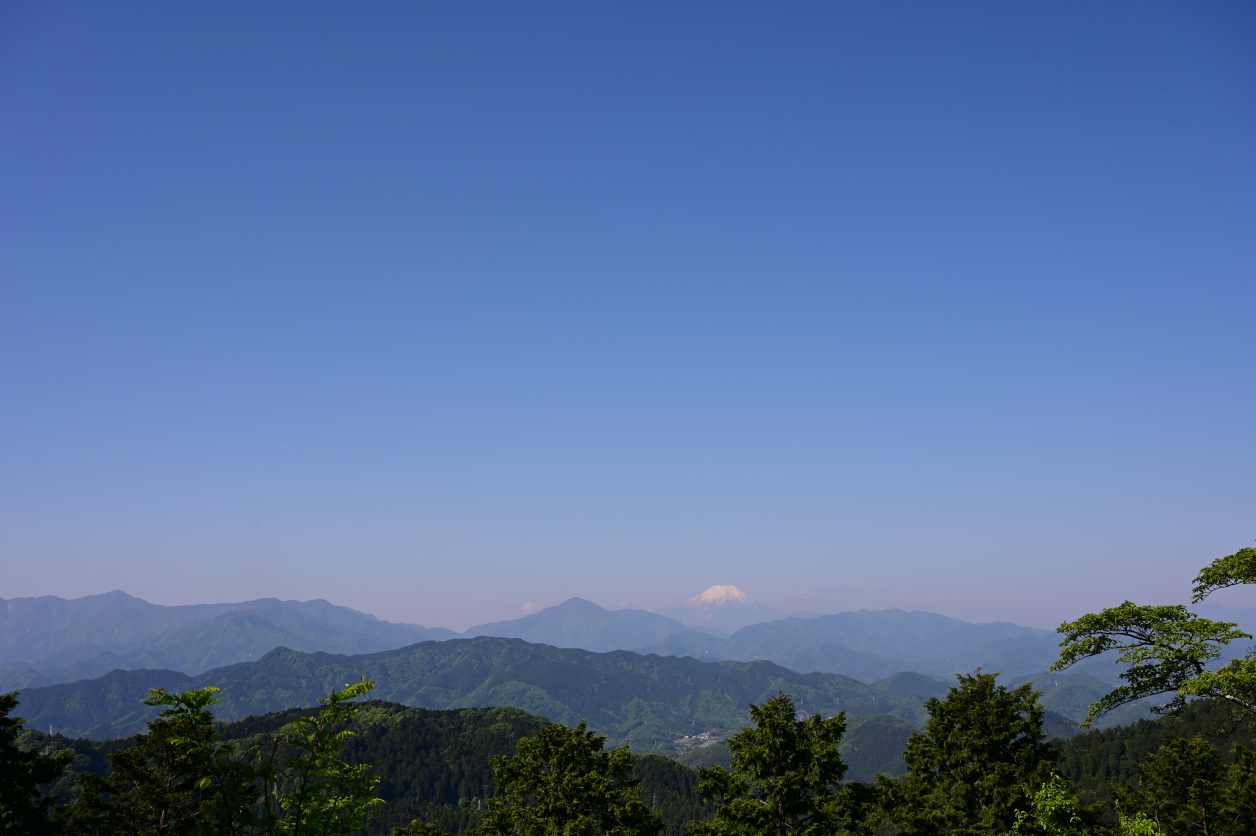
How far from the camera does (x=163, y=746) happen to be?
91.9 ft

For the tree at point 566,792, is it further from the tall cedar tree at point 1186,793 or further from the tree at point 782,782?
the tall cedar tree at point 1186,793

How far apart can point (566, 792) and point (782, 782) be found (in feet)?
33.7

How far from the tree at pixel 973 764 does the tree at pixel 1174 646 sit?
683cm

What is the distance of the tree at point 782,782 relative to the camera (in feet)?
89.3

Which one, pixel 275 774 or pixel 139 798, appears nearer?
pixel 275 774

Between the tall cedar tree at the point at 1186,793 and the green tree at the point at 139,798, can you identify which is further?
the tall cedar tree at the point at 1186,793

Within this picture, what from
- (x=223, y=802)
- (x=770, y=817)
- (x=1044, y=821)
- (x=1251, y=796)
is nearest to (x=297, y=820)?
(x=223, y=802)

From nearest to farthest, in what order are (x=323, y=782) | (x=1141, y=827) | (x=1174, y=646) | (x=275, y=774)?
(x=275, y=774) < (x=323, y=782) < (x=1141, y=827) < (x=1174, y=646)

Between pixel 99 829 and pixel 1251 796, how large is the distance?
53.5 metres

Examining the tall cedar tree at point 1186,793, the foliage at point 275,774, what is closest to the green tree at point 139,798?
the foliage at point 275,774

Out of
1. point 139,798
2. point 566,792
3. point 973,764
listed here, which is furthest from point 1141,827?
point 139,798

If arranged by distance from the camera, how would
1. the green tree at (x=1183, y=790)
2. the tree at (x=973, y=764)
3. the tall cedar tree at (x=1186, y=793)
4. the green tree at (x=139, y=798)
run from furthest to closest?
the green tree at (x=1183, y=790) < the tall cedar tree at (x=1186, y=793) < the green tree at (x=139, y=798) < the tree at (x=973, y=764)

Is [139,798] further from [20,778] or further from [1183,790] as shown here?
[1183,790]

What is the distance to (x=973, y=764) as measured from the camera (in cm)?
2862
